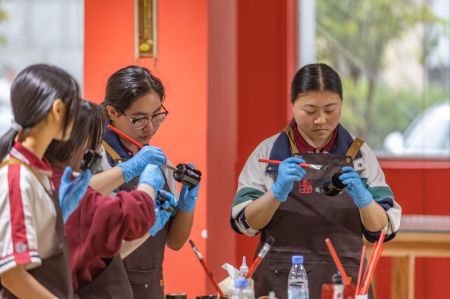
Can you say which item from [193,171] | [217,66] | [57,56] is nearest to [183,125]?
[217,66]

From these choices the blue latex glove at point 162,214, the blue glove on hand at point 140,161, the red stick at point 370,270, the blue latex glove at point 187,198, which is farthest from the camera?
the blue latex glove at point 187,198

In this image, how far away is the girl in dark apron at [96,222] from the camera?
2.22m

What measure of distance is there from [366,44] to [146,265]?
9.56 ft

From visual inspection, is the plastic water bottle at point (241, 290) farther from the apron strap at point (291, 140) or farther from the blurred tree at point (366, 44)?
the blurred tree at point (366, 44)

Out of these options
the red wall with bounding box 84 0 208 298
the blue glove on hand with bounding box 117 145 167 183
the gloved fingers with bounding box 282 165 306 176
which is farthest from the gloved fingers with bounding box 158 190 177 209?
the red wall with bounding box 84 0 208 298

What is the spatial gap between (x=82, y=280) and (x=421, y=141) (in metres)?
3.42

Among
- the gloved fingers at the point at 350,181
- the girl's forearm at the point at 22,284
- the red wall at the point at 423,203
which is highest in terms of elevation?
the gloved fingers at the point at 350,181

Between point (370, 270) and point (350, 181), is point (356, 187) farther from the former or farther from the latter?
point (370, 270)

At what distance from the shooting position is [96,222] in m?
2.24

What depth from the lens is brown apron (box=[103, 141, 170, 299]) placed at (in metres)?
3.00

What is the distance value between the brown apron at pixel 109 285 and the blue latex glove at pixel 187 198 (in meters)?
0.50

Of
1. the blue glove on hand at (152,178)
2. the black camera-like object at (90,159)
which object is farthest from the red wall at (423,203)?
the black camera-like object at (90,159)

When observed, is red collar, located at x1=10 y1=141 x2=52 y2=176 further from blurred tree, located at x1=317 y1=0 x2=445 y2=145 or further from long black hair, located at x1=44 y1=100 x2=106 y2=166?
blurred tree, located at x1=317 y1=0 x2=445 y2=145

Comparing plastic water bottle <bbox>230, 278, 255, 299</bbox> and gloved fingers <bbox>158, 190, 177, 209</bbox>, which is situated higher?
gloved fingers <bbox>158, 190, 177, 209</bbox>
